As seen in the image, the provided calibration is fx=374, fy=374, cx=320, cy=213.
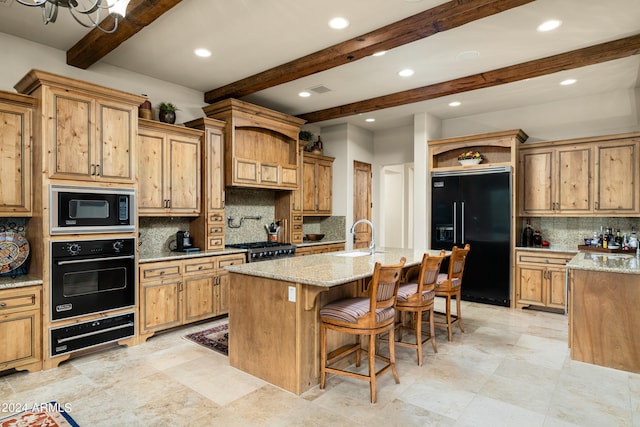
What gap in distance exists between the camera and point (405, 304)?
328 cm

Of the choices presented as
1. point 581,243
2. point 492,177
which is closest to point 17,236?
point 492,177

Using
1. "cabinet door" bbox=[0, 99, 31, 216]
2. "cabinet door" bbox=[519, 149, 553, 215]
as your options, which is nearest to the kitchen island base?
"cabinet door" bbox=[0, 99, 31, 216]

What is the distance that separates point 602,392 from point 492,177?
3143 millimetres

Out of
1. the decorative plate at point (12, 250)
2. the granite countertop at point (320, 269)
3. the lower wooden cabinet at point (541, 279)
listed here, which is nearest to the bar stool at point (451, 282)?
the granite countertop at point (320, 269)

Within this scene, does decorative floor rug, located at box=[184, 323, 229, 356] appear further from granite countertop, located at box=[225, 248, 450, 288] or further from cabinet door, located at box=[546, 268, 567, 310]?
cabinet door, located at box=[546, 268, 567, 310]

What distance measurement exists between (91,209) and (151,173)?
0.87 metres

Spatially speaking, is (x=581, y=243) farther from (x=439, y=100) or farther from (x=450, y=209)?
(x=439, y=100)

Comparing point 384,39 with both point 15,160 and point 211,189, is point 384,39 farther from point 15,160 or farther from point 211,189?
point 15,160

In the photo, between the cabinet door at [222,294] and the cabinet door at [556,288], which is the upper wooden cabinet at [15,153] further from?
the cabinet door at [556,288]

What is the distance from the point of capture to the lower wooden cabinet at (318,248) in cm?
577

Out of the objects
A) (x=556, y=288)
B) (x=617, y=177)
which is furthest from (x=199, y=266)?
(x=617, y=177)

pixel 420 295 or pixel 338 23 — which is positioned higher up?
pixel 338 23

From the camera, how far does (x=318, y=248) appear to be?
6.06 metres

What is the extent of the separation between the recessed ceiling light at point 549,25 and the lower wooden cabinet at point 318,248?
397 centimetres
